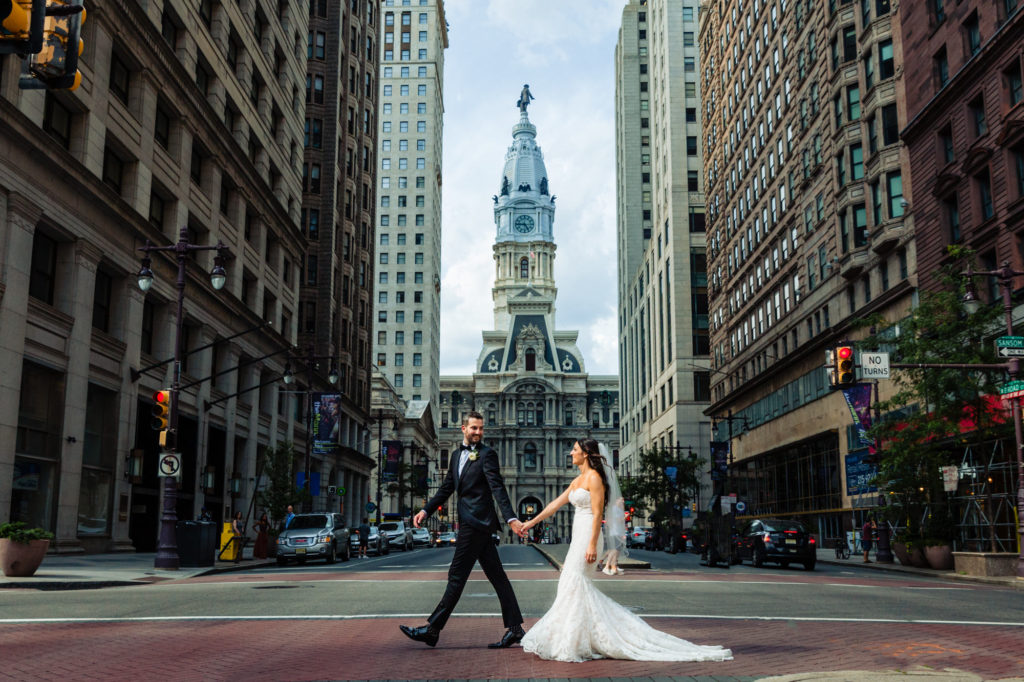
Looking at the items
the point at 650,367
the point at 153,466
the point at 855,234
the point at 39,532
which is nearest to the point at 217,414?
the point at 153,466

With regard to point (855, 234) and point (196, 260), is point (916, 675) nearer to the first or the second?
point (196, 260)

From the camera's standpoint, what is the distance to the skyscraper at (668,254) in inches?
3492

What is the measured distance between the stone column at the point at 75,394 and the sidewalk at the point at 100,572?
105 centimetres

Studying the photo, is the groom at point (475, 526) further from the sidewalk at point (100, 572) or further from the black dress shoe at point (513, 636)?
the sidewalk at point (100, 572)

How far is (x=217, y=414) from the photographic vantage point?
1763 inches

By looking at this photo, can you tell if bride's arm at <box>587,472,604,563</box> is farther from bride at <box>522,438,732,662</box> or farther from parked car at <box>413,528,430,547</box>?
parked car at <box>413,528,430,547</box>

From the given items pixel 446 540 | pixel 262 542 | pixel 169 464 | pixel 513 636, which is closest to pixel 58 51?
pixel 513 636

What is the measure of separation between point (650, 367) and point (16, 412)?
85.1m

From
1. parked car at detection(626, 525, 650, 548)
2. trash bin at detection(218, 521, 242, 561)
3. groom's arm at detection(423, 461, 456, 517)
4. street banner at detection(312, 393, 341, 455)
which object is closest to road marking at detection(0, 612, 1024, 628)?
groom's arm at detection(423, 461, 456, 517)

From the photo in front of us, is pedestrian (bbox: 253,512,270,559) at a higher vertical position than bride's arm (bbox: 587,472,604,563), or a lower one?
lower

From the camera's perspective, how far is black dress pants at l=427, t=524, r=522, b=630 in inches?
385

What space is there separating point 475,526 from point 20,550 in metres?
13.6

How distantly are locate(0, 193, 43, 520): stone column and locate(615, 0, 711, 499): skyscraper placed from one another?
5362 cm

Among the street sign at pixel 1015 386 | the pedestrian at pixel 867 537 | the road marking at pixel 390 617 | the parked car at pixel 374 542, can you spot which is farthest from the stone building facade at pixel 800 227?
the road marking at pixel 390 617
